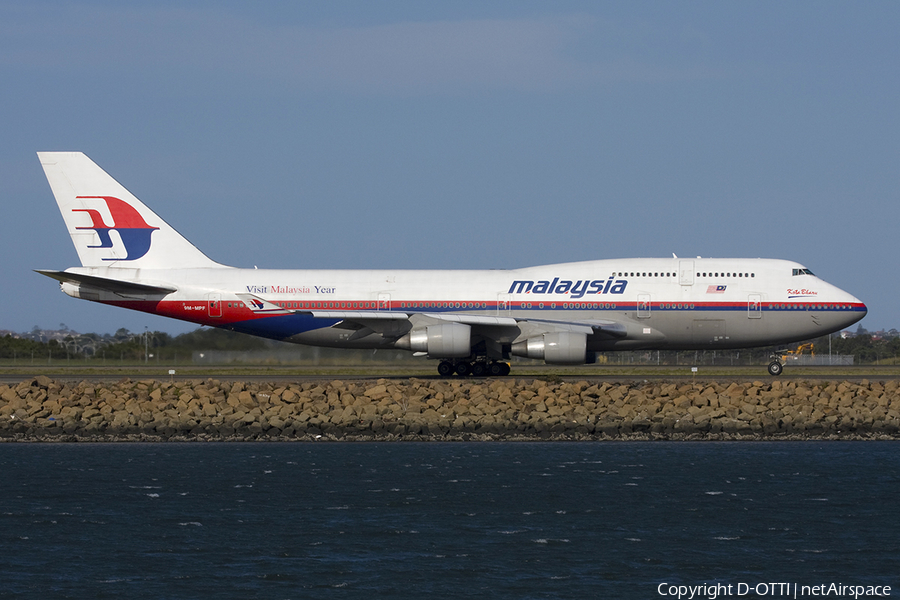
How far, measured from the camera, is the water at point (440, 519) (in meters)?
14.4

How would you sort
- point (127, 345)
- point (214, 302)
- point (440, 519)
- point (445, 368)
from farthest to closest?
1. point (127, 345)
2. point (445, 368)
3. point (214, 302)
4. point (440, 519)

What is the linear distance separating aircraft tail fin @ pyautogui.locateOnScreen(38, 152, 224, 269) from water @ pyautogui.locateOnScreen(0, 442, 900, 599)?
13416 mm

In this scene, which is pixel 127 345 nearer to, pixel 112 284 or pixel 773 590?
pixel 112 284

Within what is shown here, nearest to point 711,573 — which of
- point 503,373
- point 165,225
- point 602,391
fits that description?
point 602,391

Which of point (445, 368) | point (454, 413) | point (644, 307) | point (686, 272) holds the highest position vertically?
point (686, 272)

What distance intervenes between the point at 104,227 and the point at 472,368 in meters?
14.7

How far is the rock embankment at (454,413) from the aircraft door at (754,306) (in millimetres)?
5836

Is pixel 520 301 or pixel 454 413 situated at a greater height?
pixel 520 301

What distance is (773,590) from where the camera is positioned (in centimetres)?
1383

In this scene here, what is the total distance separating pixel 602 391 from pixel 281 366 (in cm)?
1968

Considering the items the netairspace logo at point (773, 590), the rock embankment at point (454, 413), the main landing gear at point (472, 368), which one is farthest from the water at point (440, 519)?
the main landing gear at point (472, 368)

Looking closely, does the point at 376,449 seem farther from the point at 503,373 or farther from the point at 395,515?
the point at 503,373

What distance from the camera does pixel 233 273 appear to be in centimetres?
3759

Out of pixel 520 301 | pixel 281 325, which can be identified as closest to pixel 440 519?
pixel 520 301
